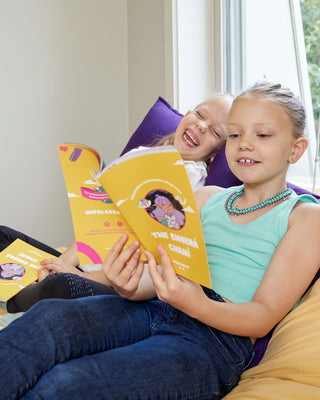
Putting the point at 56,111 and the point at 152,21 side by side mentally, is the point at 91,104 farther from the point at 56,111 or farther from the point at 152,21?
the point at 152,21

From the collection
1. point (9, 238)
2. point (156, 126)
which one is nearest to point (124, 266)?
point (9, 238)

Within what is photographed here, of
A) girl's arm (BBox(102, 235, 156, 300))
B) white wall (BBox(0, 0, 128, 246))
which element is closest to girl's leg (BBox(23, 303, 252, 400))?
girl's arm (BBox(102, 235, 156, 300))

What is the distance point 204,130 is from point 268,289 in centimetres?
77

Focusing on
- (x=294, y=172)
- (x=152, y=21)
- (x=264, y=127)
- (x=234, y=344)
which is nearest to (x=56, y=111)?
(x=152, y=21)

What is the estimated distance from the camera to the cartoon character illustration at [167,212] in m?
0.87

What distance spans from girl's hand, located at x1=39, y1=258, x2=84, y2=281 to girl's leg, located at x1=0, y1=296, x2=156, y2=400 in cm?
52

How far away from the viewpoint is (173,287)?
93 centimetres

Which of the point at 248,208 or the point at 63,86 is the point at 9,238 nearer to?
the point at 248,208

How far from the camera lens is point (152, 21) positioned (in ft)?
9.39

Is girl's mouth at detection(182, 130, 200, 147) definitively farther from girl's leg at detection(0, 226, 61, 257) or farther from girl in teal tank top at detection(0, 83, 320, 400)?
girl's leg at detection(0, 226, 61, 257)

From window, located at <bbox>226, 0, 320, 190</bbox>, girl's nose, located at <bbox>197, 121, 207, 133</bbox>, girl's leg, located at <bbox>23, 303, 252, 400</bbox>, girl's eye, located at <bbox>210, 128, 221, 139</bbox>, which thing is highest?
window, located at <bbox>226, 0, 320, 190</bbox>

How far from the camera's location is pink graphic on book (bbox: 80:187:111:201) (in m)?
1.03

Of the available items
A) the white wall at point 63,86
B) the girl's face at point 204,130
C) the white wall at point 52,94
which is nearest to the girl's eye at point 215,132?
the girl's face at point 204,130

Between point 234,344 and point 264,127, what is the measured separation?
470mm
